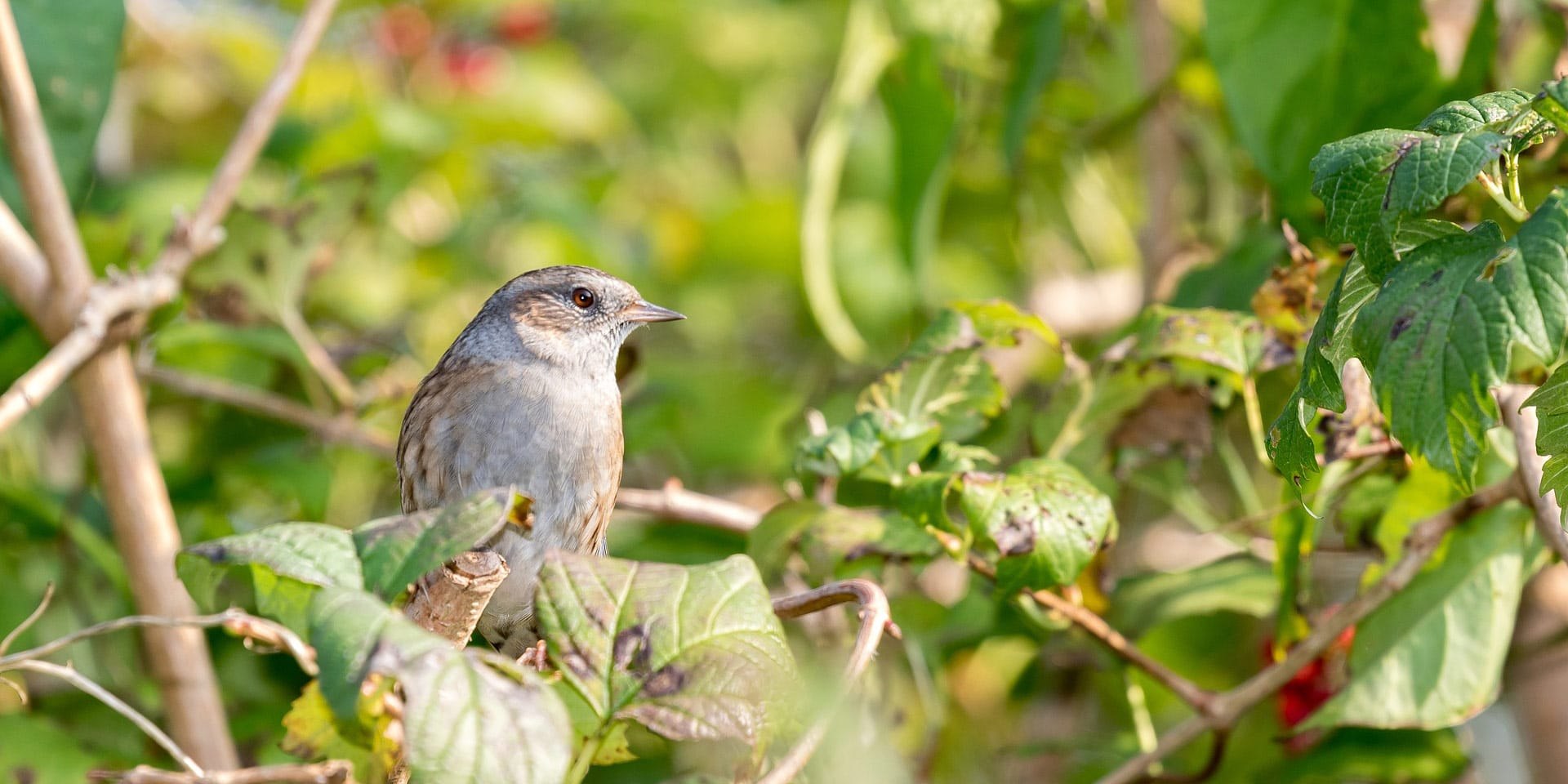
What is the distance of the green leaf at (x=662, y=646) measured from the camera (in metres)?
1.56

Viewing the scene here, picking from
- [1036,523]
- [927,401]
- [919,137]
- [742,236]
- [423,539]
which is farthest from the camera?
[742,236]

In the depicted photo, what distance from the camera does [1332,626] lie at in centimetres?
229

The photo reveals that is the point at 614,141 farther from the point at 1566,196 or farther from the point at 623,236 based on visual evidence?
the point at 1566,196

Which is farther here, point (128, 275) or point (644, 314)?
point (644, 314)

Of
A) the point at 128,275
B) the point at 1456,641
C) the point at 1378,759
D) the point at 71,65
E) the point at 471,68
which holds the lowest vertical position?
the point at 1378,759

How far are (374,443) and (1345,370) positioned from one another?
1.92 m

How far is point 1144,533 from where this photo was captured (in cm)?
423

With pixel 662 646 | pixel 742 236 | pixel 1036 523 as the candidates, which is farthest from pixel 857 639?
pixel 742 236

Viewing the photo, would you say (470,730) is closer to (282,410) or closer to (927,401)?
(927,401)

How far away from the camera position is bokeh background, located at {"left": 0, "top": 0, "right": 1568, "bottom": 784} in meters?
2.68

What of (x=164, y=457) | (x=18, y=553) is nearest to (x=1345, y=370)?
(x=18, y=553)

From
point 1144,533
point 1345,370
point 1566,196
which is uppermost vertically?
point 1566,196

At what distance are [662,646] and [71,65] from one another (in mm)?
1832

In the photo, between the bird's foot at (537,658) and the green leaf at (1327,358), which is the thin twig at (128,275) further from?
the green leaf at (1327,358)
